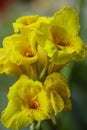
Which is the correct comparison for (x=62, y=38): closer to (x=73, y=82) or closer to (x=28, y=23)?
(x=28, y=23)

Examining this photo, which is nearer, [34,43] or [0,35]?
[34,43]

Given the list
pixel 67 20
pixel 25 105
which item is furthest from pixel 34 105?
pixel 67 20

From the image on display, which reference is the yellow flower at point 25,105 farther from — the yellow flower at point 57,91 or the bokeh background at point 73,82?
the bokeh background at point 73,82

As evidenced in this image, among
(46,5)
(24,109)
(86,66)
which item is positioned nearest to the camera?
(24,109)

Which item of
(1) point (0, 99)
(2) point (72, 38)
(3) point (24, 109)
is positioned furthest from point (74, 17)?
(1) point (0, 99)

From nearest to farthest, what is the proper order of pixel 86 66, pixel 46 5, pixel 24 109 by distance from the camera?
pixel 24 109 → pixel 86 66 → pixel 46 5

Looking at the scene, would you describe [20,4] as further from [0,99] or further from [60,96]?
[60,96]

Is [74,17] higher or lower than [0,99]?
higher
